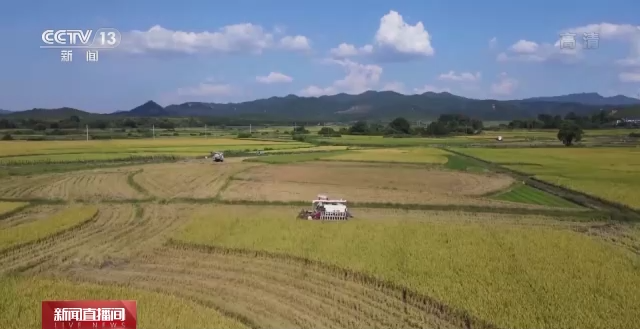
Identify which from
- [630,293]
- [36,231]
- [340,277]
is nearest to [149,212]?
[36,231]

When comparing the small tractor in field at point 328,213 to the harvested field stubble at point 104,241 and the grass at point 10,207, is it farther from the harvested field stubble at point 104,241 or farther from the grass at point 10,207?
the grass at point 10,207

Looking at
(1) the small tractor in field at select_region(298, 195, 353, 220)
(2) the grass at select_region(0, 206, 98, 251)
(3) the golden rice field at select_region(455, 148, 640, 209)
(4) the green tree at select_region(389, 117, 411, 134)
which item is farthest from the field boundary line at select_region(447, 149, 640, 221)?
(4) the green tree at select_region(389, 117, 411, 134)

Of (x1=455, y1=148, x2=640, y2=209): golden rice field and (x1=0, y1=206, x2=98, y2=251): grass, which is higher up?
(x1=455, y1=148, x2=640, y2=209): golden rice field

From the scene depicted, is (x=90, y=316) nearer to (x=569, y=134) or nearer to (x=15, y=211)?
(x=15, y=211)

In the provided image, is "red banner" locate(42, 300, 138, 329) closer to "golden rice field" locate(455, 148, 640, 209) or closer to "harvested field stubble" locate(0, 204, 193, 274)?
"harvested field stubble" locate(0, 204, 193, 274)

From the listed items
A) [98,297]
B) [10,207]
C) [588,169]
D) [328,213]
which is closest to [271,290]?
[98,297]

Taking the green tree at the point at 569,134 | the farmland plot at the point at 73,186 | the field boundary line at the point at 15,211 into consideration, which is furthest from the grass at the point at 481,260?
the green tree at the point at 569,134
